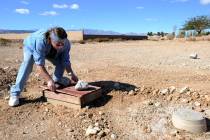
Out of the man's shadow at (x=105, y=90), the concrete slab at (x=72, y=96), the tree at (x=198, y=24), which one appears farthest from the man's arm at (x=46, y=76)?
the tree at (x=198, y=24)

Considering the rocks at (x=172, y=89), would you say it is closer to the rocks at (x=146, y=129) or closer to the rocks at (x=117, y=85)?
A: the rocks at (x=117, y=85)

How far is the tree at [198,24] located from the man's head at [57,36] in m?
46.0

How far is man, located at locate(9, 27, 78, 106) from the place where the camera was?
4.88 metres

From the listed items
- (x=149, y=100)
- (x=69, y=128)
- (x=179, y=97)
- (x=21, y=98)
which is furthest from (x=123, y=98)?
(x=21, y=98)

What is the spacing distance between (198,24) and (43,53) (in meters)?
48.6

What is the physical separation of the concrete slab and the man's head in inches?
29.1

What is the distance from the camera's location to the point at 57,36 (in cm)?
481

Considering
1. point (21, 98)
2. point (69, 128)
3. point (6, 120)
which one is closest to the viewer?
point (69, 128)

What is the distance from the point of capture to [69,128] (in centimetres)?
444

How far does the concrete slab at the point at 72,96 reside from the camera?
4978 millimetres

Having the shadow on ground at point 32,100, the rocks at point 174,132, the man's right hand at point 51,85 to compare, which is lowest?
the rocks at point 174,132

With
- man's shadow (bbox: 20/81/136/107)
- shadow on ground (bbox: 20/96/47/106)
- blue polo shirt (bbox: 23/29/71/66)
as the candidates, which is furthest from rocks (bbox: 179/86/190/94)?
shadow on ground (bbox: 20/96/47/106)

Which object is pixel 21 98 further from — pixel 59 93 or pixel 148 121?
pixel 148 121

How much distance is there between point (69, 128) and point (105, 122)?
48cm
